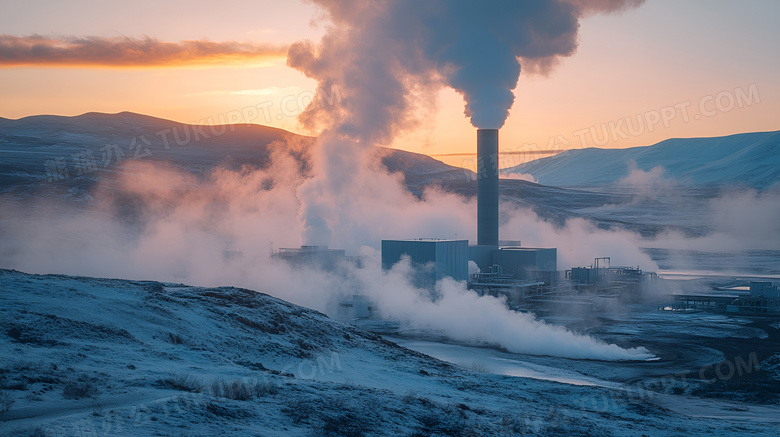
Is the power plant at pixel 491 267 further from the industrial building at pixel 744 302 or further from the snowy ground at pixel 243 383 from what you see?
the snowy ground at pixel 243 383

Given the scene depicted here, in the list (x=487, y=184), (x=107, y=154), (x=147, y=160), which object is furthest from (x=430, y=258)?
(x=107, y=154)

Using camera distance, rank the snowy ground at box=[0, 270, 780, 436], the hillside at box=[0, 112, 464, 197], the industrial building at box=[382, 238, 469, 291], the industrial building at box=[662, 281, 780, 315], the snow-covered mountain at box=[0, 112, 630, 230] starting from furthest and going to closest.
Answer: the hillside at box=[0, 112, 464, 197]
the snow-covered mountain at box=[0, 112, 630, 230]
the industrial building at box=[662, 281, 780, 315]
the industrial building at box=[382, 238, 469, 291]
the snowy ground at box=[0, 270, 780, 436]

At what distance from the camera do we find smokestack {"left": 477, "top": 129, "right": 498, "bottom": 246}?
54.3m

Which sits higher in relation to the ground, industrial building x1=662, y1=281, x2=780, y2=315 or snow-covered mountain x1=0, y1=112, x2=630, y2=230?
snow-covered mountain x1=0, y1=112, x2=630, y2=230

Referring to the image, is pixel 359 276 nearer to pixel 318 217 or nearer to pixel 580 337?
pixel 318 217

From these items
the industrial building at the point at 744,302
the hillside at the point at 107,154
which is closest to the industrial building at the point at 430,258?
the industrial building at the point at 744,302

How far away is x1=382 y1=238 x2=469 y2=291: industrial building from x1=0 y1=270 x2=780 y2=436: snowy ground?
2105 centimetres

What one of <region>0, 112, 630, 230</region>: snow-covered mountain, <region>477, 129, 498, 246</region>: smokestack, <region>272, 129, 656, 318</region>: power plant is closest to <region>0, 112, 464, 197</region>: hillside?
<region>0, 112, 630, 230</region>: snow-covered mountain

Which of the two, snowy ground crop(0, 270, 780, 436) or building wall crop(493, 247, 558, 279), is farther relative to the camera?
building wall crop(493, 247, 558, 279)

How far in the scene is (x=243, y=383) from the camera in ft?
50.5

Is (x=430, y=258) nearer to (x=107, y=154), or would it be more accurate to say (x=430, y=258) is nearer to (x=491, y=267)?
(x=491, y=267)

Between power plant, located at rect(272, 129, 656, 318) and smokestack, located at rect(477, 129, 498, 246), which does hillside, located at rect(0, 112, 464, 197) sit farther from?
power plant, located at rect(272, 129, 656, 318)

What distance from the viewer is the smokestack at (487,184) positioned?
178ft

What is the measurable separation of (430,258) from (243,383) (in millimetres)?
34092
